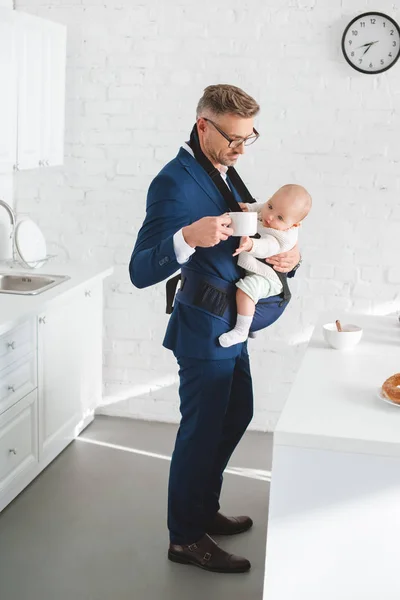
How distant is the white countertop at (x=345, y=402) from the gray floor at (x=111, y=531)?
0.89 meters

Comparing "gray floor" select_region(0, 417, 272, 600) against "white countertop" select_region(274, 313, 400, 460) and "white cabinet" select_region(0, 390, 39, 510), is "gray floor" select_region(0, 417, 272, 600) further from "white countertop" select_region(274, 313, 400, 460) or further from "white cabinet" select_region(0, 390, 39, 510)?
"white countertop" select_region(274, 313, 400, 460)

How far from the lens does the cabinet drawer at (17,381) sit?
3.11m

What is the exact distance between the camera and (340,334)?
254cm

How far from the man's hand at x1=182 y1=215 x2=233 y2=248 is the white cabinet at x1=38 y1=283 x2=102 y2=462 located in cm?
127

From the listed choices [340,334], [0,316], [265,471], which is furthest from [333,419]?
[265,471]

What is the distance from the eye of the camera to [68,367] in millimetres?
3787

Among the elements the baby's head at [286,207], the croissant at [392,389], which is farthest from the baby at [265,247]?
the croissant at [392,389]

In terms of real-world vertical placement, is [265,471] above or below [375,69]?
below

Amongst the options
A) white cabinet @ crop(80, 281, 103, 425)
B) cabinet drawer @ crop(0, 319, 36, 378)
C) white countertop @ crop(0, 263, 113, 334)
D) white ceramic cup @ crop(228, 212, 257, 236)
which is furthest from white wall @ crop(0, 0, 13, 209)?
white ceramic cup @ crop(228, 212, 257, 236)

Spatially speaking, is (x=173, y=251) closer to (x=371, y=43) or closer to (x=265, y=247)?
(x=265, y=247)

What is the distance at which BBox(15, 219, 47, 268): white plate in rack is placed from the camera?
3.90 m

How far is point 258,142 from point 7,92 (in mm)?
1257

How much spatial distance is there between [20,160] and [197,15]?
115 cm

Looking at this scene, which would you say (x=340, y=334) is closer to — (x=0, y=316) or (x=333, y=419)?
(x=333, y=419)
